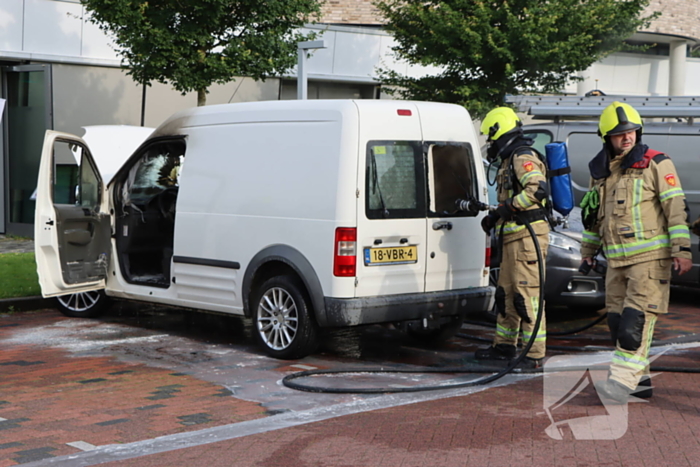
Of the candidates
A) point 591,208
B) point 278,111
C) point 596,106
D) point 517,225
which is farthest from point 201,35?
point 591,208

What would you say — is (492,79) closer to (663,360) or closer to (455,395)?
(663,360)

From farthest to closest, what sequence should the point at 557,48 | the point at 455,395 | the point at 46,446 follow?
the point at 557,48 → the point at 455,395 → the point at 46,446

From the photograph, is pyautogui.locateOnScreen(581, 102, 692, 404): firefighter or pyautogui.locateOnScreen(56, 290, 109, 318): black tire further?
pyautogui.locateOnScreen(56, 290, 109, 318): black tire

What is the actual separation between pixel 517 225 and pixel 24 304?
18.2ft

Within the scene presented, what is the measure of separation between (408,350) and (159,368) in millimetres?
2167

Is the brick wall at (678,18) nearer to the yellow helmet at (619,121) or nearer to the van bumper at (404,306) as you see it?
the van bumper at (404,306)

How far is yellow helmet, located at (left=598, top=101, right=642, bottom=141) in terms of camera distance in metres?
5.93

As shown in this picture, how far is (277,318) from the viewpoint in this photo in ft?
24.3

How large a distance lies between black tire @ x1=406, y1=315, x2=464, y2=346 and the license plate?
37.8 inches

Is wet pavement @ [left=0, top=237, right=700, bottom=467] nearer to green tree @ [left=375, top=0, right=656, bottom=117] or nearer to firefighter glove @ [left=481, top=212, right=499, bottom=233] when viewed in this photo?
firefighter glove @ [left=481, top=212, right=499, bottom=233]

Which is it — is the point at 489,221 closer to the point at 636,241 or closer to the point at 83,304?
the point at 636,241

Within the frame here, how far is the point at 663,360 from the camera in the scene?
729 centimetres

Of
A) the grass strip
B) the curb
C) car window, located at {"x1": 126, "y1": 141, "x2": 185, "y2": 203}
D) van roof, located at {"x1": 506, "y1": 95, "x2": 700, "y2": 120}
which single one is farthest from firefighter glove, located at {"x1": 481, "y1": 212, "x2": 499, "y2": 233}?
the grass strip

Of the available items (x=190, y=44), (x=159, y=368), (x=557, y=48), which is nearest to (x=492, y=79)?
(x=557, y=48)
